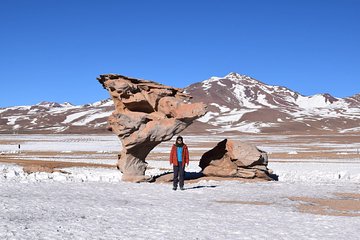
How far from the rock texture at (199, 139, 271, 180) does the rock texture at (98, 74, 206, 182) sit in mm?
3391

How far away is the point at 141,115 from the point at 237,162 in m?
6.52

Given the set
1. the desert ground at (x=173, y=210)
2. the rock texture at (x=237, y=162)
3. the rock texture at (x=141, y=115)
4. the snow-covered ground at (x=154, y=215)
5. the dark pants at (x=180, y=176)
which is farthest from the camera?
the rock texture at (x=237, y=162)

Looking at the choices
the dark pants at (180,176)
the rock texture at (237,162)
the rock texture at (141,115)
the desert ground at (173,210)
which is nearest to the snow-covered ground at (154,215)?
the desert ground at (173,210)

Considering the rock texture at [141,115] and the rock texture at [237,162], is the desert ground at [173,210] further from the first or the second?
the rock texture at [141,115]

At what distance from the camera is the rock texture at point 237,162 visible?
28.1 meters

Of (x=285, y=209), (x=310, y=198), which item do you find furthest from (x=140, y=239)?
(x=310, y=198)

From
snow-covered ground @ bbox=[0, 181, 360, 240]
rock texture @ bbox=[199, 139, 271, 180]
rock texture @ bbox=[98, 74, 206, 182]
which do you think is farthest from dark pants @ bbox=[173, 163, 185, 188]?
rock texture @ bbox=[199, 139, 271, 180]

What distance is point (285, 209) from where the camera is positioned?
1728 centimetres

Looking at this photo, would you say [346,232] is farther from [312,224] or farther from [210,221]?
[210,221]

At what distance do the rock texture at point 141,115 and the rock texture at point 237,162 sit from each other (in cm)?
339

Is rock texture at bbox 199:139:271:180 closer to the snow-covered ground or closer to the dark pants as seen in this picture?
the snow-covered ground

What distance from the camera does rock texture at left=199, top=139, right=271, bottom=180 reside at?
28109 millimetres

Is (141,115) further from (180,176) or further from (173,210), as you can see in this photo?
(173,210)

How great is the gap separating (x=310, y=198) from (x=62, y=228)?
473 inches
